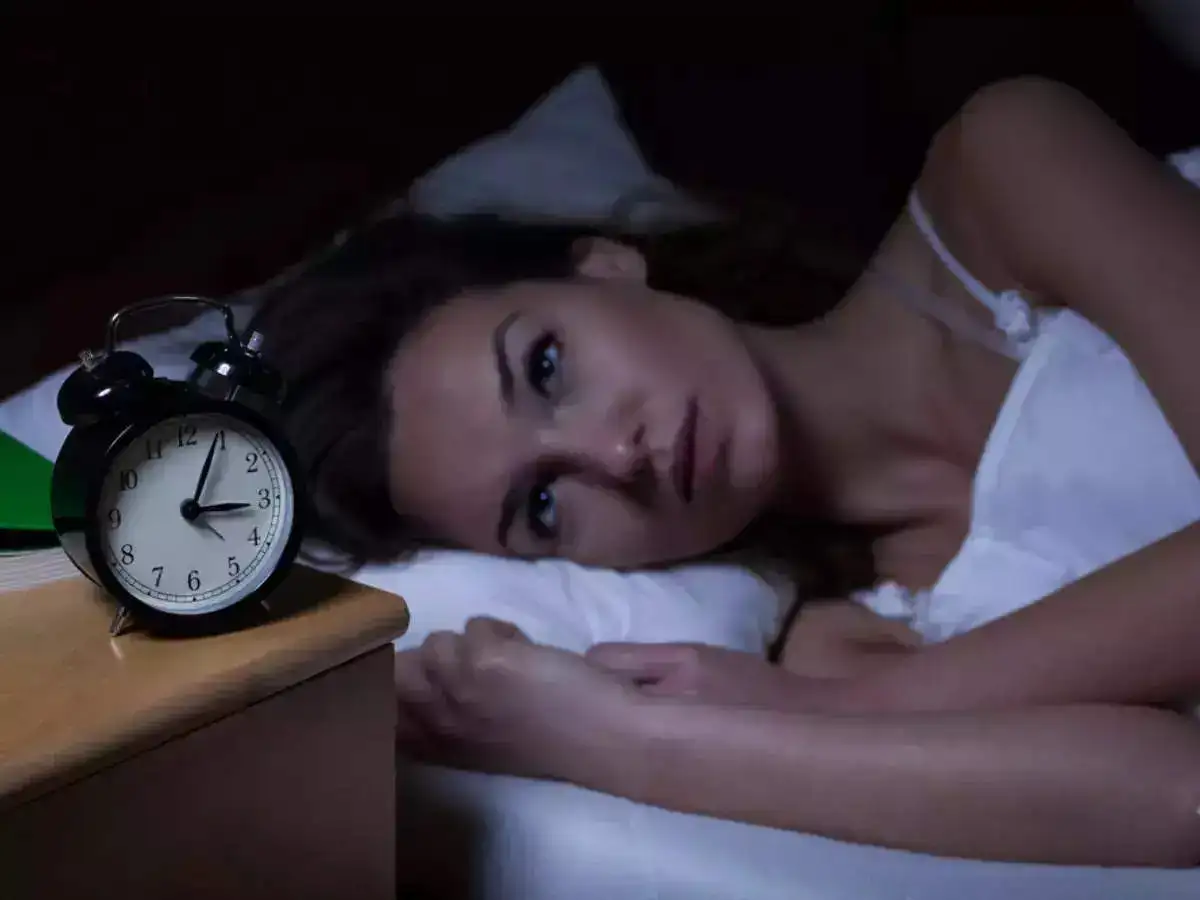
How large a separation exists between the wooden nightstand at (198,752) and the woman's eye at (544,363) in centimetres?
40

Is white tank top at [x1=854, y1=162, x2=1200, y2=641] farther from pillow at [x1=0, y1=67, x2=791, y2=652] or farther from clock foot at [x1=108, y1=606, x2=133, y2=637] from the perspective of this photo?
clock foot at [x1=108, y1=606, x2=133, y2=637]

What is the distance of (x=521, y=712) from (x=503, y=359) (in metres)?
0.35

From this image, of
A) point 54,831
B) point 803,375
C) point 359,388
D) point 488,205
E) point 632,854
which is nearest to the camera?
point 54,831

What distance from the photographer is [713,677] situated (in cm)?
83

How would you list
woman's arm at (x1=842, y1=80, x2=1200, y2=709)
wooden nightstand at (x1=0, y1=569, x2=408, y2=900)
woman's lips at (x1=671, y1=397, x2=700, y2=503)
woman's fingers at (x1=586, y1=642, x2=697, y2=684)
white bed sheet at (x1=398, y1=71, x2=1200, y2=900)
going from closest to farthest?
wooden nightstand at (x1=0, y1=569, x2=408, y2=900)
white bed sheet at (x1=398, y1=71, x2=1200, y2=900)
woman's arm at (x1=842, y1=80, x2=1200, y2=709)
woman's fingers at (x1=586, y1=642, x2=697, y2=684)
woman's lips at (x1=671, y1=397, x2=700, y2=503)

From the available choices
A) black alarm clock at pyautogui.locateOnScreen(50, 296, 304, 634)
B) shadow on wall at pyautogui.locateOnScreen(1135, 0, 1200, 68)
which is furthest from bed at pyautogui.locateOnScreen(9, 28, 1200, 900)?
shadow on wall at pyautogui.locateOnScreen(1135, 0, 1200, 68)

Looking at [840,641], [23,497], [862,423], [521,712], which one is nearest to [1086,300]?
[862,423]

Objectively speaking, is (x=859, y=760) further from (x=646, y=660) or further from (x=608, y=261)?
(x=608, y=261)

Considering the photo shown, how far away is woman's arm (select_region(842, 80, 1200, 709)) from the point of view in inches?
29.3

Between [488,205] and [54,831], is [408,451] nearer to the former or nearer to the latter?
[488,205]

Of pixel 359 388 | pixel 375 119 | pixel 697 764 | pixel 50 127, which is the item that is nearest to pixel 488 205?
pixel 375 119

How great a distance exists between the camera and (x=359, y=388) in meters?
1.06

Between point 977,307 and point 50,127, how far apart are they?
3.42ft

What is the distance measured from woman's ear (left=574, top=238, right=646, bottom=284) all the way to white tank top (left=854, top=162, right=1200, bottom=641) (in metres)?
0.42
